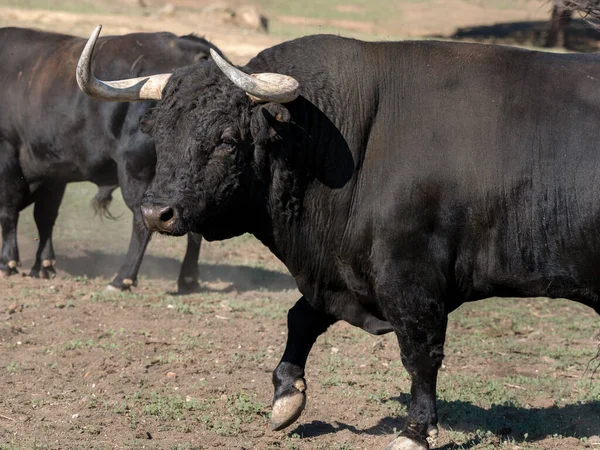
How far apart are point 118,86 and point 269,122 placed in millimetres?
1185

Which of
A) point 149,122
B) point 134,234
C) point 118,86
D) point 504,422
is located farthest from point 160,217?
point 134,234

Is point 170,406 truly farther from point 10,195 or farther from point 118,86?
point 10,195

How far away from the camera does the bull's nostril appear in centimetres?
534

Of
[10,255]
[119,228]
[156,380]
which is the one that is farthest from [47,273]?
[156,380]

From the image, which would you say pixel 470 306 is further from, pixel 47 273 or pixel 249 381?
pixel 47 273

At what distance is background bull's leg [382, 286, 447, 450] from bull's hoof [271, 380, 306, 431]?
627mm

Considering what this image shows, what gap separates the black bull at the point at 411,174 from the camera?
544cm

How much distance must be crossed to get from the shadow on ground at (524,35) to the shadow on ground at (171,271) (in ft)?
62.3

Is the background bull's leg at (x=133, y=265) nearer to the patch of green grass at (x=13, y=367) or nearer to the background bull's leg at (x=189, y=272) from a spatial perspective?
the background bull's leg at (x=189, y=272)

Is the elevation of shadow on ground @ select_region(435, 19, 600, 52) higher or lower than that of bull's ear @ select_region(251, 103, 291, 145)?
lower

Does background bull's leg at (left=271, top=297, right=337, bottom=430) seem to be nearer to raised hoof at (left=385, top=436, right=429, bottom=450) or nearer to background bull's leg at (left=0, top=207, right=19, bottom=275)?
raised hoof at (left=385, top=436, right=429, bottom=450)

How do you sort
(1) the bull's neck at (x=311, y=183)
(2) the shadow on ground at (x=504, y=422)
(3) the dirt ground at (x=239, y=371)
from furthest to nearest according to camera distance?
(2) the shadow on ground at (x=504, y=422), (3) the dirt ground at (x=239, y=371), (1) the bull's neck at (x=311, y=183)

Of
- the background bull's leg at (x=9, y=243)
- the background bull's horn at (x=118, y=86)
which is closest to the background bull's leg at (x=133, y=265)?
the background bull's leg at (x=9, y=243)

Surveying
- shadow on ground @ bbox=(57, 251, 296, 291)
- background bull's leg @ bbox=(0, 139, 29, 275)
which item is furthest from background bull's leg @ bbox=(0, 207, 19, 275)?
shadow on ground @ bbox=(57, 251, 296, 291)
